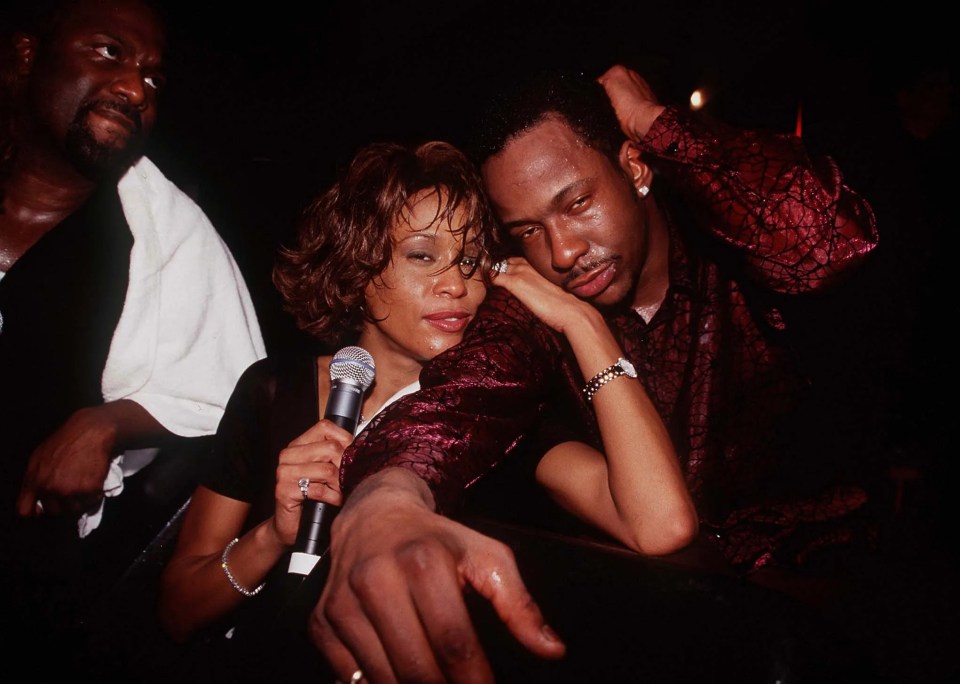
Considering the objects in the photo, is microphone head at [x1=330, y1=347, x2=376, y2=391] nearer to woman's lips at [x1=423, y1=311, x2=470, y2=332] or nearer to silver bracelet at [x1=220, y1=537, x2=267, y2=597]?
woman's lips at [x1=423, y1=311, x2=470, y2=332]

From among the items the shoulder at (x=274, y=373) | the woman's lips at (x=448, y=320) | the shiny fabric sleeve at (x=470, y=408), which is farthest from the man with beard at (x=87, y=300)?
the shiny fabric sleeve at (x=470, y=408)

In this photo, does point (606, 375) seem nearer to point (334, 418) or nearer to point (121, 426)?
point (334, 418)

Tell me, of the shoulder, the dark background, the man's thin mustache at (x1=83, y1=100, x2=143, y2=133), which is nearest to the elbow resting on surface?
the shoulder

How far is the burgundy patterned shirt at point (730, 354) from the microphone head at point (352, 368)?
5.3 inches

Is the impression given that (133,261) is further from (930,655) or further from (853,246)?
(930,655)

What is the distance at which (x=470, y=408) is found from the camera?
1360 mm

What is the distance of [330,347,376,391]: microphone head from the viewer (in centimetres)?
134

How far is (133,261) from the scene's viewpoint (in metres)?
2.13

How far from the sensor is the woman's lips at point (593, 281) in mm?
1677

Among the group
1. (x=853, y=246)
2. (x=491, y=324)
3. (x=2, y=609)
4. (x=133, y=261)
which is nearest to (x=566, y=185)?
(x=491, y=324)

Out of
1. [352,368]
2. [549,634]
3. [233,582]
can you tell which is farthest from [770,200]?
[233,582]

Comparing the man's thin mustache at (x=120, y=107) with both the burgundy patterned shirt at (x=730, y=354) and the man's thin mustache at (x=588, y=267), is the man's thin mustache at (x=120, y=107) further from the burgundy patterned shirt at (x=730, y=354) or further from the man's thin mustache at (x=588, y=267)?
the man's thin mustache at (x=588, y=267)

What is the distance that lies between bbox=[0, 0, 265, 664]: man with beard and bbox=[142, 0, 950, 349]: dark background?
1.04 ft

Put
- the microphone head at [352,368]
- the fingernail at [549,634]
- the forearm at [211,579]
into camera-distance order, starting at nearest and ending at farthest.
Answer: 1. the fingernail at [549,634]
2. the microphone head at [352,368]
3. the forearm at [211,579]
